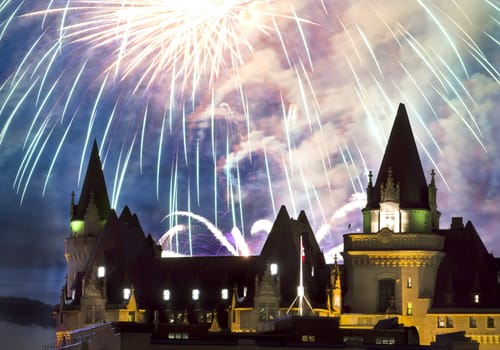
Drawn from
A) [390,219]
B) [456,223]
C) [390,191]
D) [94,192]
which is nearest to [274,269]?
[390,219]

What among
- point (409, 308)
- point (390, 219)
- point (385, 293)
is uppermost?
point (390, 219)

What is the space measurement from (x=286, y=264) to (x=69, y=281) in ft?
94.6

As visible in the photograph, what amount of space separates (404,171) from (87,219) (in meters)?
40.8

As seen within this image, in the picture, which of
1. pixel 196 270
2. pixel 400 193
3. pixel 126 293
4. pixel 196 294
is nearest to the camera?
pixel 400 193

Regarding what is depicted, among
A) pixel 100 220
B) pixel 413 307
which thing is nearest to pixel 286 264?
pixel 413 307

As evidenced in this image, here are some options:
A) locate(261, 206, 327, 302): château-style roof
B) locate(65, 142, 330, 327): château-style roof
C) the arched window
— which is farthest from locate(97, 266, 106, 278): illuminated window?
the arched window

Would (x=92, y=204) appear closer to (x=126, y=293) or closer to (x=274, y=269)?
(x=126, y=293)

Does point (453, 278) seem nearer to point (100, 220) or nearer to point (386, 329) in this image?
point (386, 329)

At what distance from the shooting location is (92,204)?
19050cm

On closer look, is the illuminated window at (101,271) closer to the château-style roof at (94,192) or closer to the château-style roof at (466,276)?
the château-style roof at (94,192)

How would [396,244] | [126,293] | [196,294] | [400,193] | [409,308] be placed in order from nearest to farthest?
1. [409,308]
2. [396,244]
3. [400,193]
4. [126,293]
5. [196,294]

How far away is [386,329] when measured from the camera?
151 meters

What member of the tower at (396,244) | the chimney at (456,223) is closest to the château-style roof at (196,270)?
the tower at (396,244)

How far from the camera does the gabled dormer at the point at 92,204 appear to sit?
7495 inches
